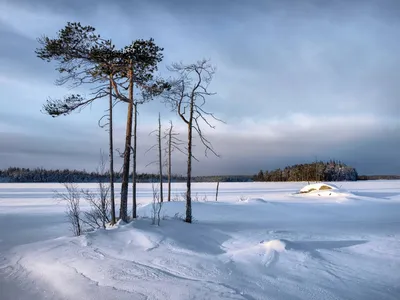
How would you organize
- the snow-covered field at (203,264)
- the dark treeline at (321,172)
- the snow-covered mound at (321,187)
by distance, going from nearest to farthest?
1. the snow-covered field at (203,264)
2. the snow-covered mound at (321,187)
3. the dark treeline at (321,172)

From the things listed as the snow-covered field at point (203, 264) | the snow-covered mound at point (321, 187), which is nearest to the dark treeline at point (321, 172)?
the snow-covered mound at point (321, 187)

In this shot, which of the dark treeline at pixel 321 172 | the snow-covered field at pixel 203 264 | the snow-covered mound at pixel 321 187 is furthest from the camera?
the dark treeline at pixel 321 172

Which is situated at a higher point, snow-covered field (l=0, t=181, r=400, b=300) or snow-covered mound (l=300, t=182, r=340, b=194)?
snow-covered mound (l=300, t=182, r=340, b=194)

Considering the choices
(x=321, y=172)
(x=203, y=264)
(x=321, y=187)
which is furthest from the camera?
(x=321, y=172)

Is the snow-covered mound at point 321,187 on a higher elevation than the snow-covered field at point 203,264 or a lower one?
higher

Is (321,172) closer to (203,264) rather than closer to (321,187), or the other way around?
(321,187)

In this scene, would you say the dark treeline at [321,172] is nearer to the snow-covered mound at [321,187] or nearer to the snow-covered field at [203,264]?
the snow-covered mound at [321,187]

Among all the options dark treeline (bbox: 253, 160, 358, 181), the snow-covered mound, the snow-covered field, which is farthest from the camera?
dark treeline (bbox: 253, 160, 358, 181)

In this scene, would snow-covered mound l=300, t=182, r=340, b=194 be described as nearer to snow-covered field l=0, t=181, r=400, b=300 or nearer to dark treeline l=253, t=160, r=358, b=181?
snow-covered field l=0, t=181, r=400, b=300

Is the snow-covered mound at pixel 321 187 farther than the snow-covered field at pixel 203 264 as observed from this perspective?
Yes

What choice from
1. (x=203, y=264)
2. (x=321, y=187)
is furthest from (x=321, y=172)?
(x=203, y=264)

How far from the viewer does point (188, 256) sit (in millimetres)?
7902

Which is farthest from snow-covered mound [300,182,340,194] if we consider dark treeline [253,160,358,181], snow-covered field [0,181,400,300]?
dark treeline [253,160,358,181]

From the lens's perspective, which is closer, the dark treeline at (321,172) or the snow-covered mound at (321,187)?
the snow-covered mound at (321,187)
